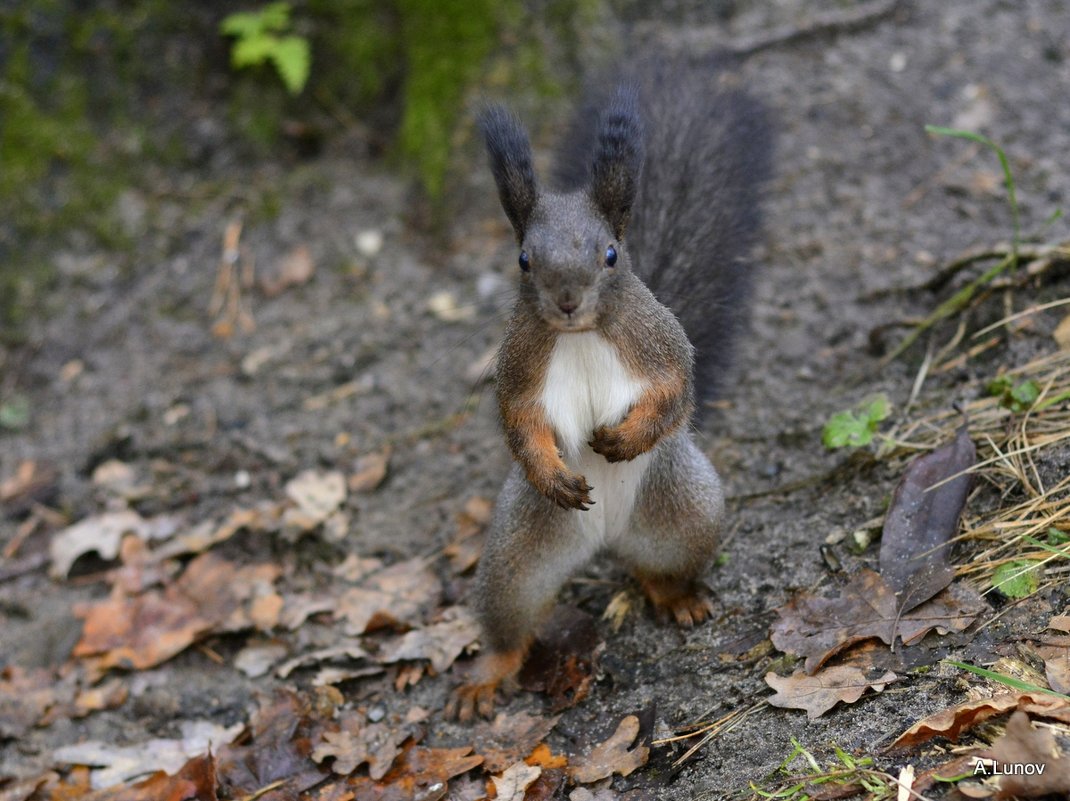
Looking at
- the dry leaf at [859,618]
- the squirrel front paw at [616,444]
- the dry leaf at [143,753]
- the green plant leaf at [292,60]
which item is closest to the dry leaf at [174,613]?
the dry leaf at [143,753]

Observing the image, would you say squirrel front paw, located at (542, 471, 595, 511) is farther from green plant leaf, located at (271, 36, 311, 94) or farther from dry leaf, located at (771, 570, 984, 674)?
green plant leaf, located at (271, 36, 311, 94)

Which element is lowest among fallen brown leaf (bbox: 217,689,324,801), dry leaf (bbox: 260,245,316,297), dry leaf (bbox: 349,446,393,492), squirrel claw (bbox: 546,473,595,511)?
fallen brown leaf (bbox: 217,689,324,801)

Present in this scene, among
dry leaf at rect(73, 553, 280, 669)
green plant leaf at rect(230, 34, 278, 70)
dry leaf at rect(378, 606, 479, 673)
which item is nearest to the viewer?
dry leaf at rect(378, 606, 479, 673)

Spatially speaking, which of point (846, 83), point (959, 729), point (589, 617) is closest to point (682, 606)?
point (589, 617)

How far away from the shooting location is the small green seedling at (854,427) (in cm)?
316

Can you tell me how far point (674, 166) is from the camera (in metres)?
3.31

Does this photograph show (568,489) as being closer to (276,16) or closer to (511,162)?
(511,162)

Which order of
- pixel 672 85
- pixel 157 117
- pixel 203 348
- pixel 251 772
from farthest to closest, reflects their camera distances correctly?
1. pixel 157 117
2. pixel 203 348
3. pixel 672 85
4. pixel 251 772

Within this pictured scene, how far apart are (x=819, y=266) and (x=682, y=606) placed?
5.91 ft

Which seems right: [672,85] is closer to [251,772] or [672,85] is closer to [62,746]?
[251,772]

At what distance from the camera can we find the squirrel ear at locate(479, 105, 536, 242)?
→ 98.7 inches

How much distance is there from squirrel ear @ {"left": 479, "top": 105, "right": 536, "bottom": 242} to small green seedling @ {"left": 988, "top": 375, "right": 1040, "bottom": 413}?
1461 mm

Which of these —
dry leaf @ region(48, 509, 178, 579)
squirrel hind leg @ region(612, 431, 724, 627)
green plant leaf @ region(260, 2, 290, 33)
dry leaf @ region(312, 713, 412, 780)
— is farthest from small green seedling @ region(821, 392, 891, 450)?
green plant leaf @ region(260, 2, 290, 33)

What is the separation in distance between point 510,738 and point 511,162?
1.54 metres
